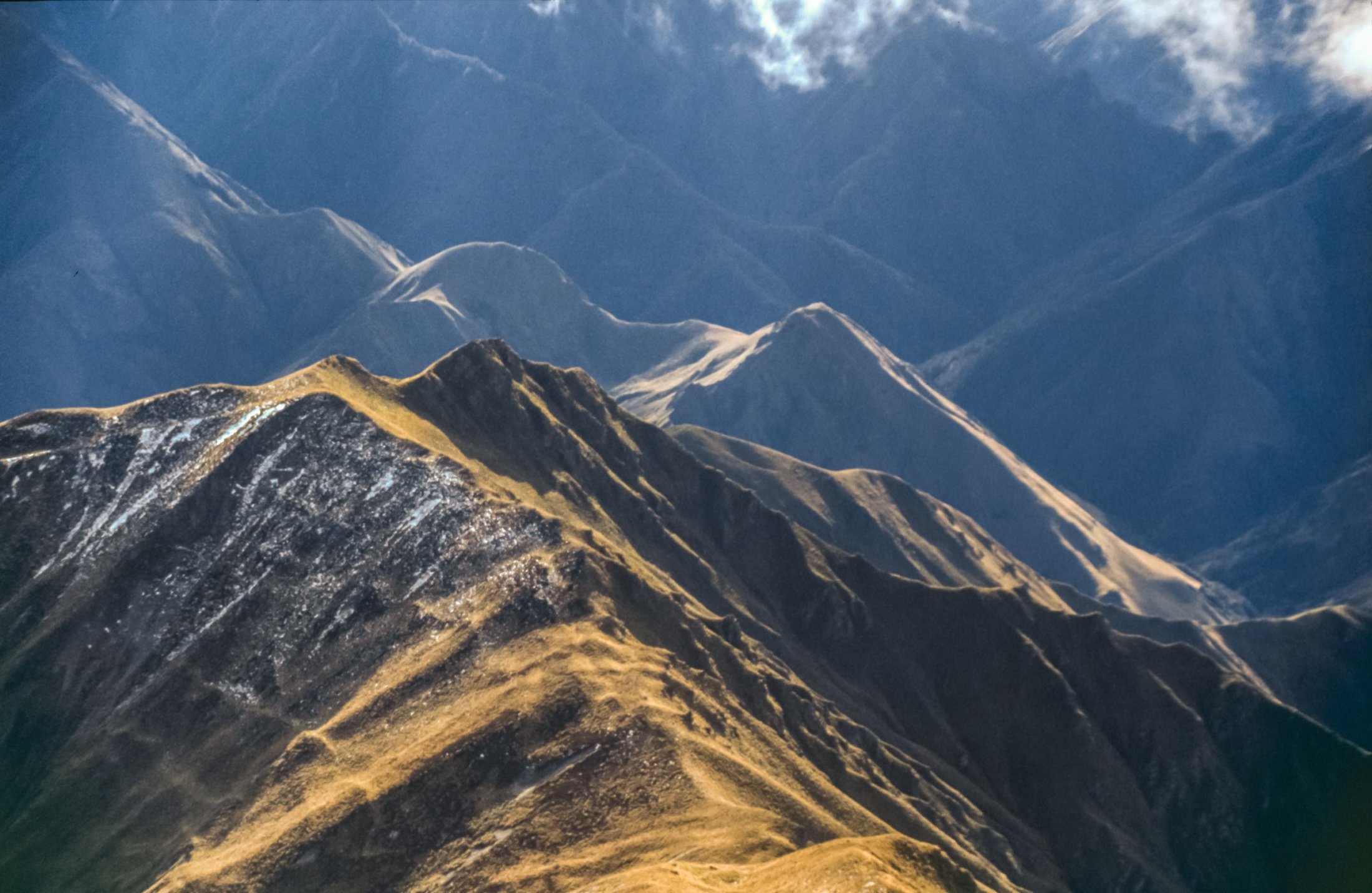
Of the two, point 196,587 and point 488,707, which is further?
point 196,587

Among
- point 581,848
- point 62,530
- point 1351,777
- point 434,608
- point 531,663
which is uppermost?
point 62,530

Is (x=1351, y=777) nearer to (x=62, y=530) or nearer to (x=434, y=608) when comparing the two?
(x=434, y=608)

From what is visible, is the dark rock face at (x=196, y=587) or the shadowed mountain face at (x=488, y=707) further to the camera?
the dark rock face at (x=196, y=587)

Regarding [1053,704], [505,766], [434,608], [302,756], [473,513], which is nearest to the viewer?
[505,766]

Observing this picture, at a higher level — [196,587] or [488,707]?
[196,587]

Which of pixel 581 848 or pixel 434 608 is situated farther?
Result: pixel 434 608

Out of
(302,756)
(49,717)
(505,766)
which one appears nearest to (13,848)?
(49,717)

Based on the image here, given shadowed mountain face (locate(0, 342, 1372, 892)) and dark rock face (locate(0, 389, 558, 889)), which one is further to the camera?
dark rock face (locate(0, 389, 558, 889))

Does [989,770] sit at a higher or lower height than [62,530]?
lower
